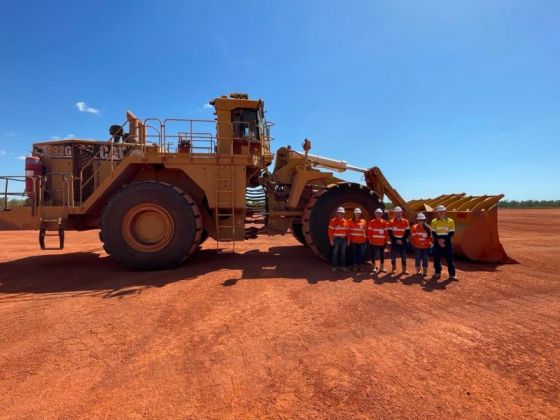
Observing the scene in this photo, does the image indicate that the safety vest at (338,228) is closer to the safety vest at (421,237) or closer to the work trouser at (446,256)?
the safety vest at (421,237)

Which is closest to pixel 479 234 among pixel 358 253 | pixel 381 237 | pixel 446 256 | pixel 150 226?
pixel 446 256

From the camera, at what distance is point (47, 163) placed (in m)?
7.93

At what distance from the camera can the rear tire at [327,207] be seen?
7500 millimetres

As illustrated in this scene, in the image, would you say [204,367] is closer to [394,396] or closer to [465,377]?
[394,396]

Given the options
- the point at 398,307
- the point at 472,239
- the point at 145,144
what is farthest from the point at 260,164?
the point at 472,239

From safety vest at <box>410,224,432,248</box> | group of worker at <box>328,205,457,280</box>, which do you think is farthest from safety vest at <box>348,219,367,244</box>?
safety vest at <box>410,224,432,248</box>

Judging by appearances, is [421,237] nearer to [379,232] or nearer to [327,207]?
[379,232]

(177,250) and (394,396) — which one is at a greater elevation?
(177,250)

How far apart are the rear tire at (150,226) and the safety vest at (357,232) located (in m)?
3.43

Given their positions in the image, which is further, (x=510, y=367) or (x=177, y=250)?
(x=177, y=250)

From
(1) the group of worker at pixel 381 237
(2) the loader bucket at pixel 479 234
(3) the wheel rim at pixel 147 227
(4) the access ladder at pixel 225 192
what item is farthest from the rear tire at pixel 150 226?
(2) the loader bucket at pixel 479 234

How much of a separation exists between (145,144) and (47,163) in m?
2.67

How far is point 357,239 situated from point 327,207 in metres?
1.07

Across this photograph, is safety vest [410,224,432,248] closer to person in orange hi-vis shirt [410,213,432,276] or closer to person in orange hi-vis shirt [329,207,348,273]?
person in orange hi-vis shirt [410,213,432,276]
